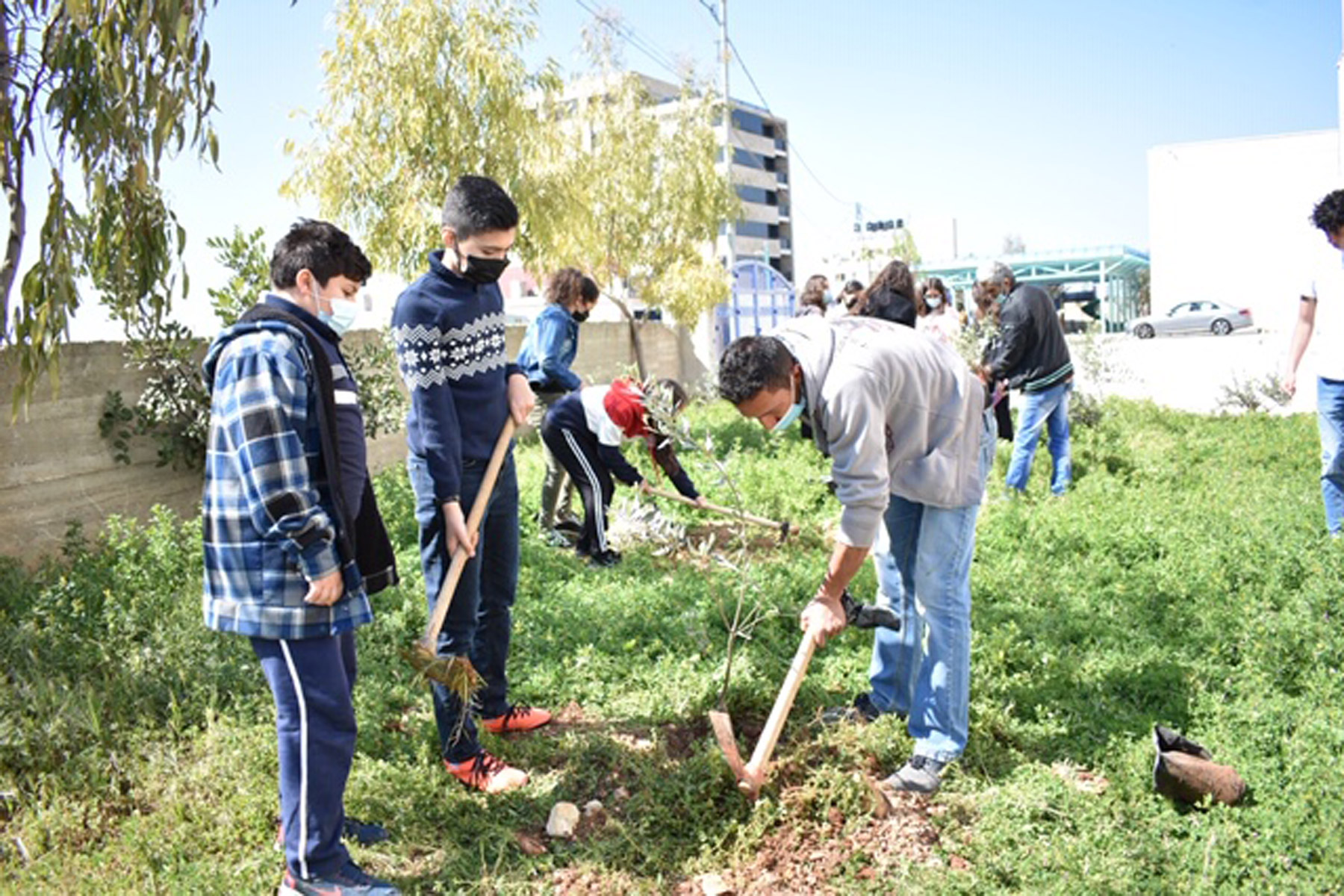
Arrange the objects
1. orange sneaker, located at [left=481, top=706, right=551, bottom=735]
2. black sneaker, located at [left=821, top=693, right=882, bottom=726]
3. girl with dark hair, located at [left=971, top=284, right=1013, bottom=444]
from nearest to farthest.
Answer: black sneaker, located at [left=821, top=693, right=882, bottom=726]
orange sneaker, located at [left=481, top=706, right=551, bottom=735]
girl with dark hair, located at [left=971, top=284, right=1013, bottom=444]

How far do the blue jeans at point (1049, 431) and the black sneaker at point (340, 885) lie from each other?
227 inches

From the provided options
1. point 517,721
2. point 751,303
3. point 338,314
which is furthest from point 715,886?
point 751,303

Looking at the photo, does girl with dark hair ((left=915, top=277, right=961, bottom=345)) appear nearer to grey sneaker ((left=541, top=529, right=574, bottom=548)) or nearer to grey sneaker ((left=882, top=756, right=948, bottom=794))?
grey sneaker ((left=541, top=529, right=574, bottom=548))

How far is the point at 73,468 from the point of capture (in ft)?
20.0

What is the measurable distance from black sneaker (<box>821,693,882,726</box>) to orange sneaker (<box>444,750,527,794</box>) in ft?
3.73

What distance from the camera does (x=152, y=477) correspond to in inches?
261

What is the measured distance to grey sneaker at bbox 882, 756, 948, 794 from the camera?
3471 millimetres

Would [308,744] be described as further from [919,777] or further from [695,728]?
[919,777]

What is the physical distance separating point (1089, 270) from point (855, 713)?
5618 centimetres

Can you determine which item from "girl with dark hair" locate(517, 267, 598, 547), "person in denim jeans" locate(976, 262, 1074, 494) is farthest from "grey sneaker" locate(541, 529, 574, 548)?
"person in denim jeans" locate(976, 262, 1074, 494)

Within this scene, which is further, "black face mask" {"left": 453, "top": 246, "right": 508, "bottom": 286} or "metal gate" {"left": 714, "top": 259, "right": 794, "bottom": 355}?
"metal gate" {"left": 714, "top": 259, "right": 794, "bottom": 355}

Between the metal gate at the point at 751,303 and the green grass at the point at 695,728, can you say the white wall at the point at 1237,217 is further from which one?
the green grass at the point at 695,728

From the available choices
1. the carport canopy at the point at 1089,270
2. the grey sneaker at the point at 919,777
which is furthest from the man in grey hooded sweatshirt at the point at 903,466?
the carport canopy at the point at 1089,270

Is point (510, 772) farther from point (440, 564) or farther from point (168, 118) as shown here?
point (168, 118)
